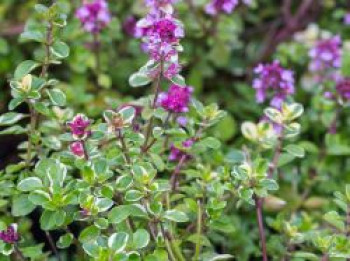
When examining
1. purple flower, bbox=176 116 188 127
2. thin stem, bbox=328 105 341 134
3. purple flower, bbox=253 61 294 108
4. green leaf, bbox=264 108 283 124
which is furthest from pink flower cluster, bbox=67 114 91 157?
thin stem, bbox=328 105 341 134

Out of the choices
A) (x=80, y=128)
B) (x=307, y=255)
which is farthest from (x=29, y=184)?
(x=307, y=255)

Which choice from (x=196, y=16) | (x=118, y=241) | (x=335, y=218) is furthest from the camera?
(x=196, y=16)

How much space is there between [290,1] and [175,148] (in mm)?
1281

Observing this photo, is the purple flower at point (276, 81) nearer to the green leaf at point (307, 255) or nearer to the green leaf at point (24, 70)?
the green leaf at point (307, 255)

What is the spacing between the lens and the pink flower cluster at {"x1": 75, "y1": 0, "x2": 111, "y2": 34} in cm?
199

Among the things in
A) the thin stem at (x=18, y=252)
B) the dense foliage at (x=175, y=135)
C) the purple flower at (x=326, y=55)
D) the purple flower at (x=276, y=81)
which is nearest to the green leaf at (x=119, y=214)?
the dense foliage at (x=175, y=135)

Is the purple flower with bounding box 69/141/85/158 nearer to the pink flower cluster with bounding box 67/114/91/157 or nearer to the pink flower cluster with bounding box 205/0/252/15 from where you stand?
the pink flower cluster with bounding box 67/114/91/157

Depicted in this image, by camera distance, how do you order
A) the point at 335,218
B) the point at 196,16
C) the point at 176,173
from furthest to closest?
the point at 196,16, the point at 176,173, the point at 335,218

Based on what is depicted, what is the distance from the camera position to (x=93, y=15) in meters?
2.01

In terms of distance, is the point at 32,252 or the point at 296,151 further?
the point at 296,151

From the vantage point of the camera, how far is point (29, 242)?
172 cm

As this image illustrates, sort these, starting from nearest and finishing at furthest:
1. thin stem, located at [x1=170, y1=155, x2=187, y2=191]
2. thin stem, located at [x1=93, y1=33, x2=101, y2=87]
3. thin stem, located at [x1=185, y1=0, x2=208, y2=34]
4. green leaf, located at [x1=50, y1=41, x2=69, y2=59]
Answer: green leaf, located at [x1=50, y1=41, x2=69, y2=59]
thin stem, located at [x1=170, y1=155, x2=187, y2=191]
thin stem, located at [x1=93, y1=33, x2=101, y2=87]
thin stem, located at [x1=185, y1=0, x2=208, y2=34]

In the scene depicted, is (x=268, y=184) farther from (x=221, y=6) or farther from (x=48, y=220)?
(x=221, y=6)

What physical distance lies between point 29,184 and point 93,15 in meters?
0.82
